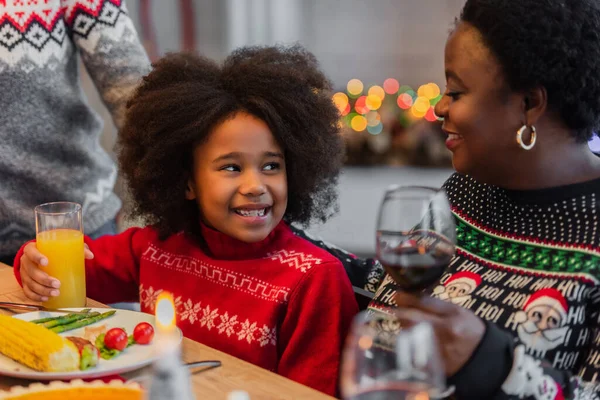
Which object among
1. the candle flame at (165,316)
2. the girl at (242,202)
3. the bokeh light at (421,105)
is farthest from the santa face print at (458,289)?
the bokeh light at (421,105)

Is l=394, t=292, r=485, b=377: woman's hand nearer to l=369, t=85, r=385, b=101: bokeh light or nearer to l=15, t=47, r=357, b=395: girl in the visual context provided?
l=15, t=47, r=357, b=395: girl

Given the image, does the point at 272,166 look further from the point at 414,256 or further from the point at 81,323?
the point at 414,256

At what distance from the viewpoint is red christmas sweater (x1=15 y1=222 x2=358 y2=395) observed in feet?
4.81

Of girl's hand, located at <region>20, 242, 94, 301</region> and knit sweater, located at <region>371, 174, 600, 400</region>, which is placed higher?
knit sweater, located at <region>371, 174, 600, 400</region>

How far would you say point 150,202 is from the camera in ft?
5.62

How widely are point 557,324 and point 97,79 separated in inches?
47.8

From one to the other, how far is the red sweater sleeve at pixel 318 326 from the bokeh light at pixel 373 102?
285 centimetres

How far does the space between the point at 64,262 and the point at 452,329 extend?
0.82 meters

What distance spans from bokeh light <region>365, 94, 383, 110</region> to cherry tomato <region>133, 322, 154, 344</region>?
10.1 feet

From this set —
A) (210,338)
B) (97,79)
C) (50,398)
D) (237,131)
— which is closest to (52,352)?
(50,398)

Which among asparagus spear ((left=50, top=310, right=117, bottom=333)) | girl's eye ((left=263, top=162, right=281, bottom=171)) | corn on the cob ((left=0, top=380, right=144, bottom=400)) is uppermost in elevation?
girl's eye ((left=263, top=162, right=281, bottom=171))

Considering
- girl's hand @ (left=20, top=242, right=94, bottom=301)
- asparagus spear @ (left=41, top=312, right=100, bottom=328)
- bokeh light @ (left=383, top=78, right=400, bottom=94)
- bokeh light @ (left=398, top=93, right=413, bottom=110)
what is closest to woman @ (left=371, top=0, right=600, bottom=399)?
asparagus spear @ (left=41, top=312, right=100, bottom=328)

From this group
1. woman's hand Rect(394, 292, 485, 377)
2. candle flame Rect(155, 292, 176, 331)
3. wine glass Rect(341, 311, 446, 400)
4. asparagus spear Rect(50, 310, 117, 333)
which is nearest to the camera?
wine glass Rect(341, 311, 446, 400)

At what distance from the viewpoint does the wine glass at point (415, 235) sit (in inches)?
40.9
